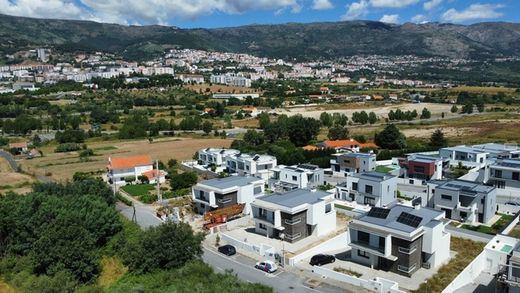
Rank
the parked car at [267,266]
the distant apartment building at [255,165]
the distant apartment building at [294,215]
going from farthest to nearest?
the distant apartment building at [255,165] < the distant apartment building at [294,215] < the parked car at [267,266]

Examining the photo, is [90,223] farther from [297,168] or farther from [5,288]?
[297,168]

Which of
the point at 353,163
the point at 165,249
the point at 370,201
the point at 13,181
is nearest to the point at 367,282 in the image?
the point at 165,249

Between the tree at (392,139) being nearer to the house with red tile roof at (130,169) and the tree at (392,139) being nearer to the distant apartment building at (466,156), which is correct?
the distant apartment building at (466,156)

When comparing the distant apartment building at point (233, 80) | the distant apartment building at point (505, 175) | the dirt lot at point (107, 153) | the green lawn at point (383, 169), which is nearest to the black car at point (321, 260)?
the distant apartment building at point (505, 175)

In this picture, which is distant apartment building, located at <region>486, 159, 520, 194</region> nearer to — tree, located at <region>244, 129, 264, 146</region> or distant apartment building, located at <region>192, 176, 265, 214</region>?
distant apartment building, located at <region>192, 176, 265, 214</region>

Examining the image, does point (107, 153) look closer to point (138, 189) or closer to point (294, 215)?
point (138, 189)

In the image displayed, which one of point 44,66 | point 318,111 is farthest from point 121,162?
point 44,66
